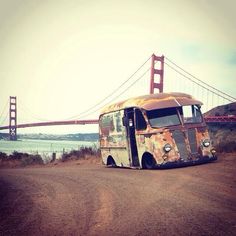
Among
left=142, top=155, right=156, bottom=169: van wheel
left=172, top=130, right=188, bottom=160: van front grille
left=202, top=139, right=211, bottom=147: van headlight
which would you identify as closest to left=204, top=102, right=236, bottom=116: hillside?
left=202, top=139, right=211, bottom=147: van headlight

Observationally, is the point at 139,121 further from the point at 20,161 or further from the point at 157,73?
the point at 157,73

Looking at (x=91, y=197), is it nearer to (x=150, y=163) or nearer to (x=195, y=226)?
(x=195, y=226)

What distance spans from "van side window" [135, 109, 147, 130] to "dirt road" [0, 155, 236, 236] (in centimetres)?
316

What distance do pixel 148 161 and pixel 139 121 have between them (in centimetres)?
140

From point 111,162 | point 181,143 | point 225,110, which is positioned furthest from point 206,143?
point 225,110

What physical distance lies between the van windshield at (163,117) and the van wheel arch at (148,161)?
102cm

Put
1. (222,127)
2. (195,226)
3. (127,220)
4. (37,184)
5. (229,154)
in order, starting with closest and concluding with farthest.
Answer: (195,226) < (127,220) < (37,184) < (229,154) < (222,127)

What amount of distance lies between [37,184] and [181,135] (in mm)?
4804

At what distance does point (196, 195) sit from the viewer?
6250 millimetres

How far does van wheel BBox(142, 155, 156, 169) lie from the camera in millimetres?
11389

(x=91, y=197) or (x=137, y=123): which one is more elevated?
(x=137, y=123)

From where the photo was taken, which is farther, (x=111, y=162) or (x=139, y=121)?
(x=111, y=162)

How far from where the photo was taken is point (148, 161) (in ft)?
38.1

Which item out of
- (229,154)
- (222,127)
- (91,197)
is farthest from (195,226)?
(222,127)
